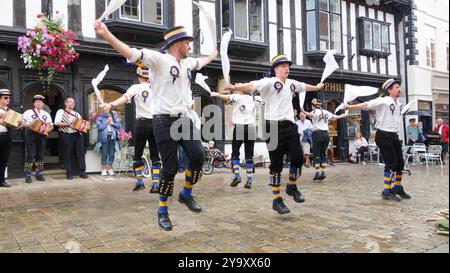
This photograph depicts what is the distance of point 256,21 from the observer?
47.1 ft

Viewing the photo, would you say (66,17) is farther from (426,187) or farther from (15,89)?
(426,187)

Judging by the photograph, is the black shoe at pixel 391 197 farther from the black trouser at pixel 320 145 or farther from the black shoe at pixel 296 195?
the black trouser at pixel 320 145

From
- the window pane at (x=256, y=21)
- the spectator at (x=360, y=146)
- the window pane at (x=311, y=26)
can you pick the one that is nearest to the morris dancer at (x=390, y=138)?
the window pane at (x=256, y=21)

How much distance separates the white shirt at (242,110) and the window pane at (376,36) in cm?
1243

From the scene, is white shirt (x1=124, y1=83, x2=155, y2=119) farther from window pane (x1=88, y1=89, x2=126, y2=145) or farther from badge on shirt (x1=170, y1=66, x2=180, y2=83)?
window pane (x1=88, y1=89, x2=126, y2=145)

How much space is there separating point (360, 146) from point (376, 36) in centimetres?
559

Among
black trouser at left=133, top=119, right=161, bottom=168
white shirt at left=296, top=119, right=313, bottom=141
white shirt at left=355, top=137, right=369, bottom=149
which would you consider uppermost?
white shirt at left=296, top=119, right=313, bottom=141

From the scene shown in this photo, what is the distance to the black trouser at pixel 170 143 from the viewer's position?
4.24 m

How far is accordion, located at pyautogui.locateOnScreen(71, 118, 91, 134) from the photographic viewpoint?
10000mm

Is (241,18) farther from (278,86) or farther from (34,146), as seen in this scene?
(278,86)

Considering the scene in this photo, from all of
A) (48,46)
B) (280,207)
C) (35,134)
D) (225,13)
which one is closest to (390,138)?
(280,207)

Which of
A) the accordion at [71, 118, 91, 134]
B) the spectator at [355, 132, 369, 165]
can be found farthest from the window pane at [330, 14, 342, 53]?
the accordion at [71, 118, 91, 134]

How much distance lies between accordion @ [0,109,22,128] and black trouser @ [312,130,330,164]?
7012 millimetres
